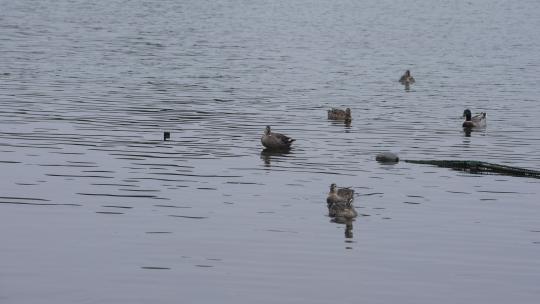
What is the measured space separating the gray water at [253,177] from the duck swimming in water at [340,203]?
1.31 ft

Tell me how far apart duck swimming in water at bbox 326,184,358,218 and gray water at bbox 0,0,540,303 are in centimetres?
40

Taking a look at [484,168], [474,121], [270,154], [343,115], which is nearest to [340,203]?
[484,168]

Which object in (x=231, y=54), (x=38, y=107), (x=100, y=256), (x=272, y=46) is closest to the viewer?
(x=100, y=256)

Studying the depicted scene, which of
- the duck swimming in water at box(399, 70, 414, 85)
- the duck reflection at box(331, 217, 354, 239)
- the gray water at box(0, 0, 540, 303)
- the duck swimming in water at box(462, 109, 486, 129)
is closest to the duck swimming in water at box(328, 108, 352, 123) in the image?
the gray water at box(0, 0, 540, 303)

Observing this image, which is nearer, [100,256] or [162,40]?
[100,256]

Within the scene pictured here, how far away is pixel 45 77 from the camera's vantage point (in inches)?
1909

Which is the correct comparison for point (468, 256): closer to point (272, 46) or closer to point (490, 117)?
point (490, 117)

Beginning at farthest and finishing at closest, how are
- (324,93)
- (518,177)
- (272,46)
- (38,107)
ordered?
1. (272,46)
2. (324,93)
3. (38,107)
4. (518,177)

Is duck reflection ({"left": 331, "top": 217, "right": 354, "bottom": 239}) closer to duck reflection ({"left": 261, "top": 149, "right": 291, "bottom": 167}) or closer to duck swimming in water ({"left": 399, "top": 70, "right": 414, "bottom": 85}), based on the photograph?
duck reflection ({"left": 261, "top": 149, "right": 291, "bottom": 167})

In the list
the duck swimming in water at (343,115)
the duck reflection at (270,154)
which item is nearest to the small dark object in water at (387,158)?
the duck reflection at (270,154)

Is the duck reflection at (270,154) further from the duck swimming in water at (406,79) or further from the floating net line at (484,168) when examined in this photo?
the duck swimming in water at (406,79)

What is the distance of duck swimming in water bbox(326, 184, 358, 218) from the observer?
77.6 ft

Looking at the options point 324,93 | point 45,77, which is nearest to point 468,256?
point 324,93

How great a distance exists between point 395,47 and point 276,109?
31402mm
